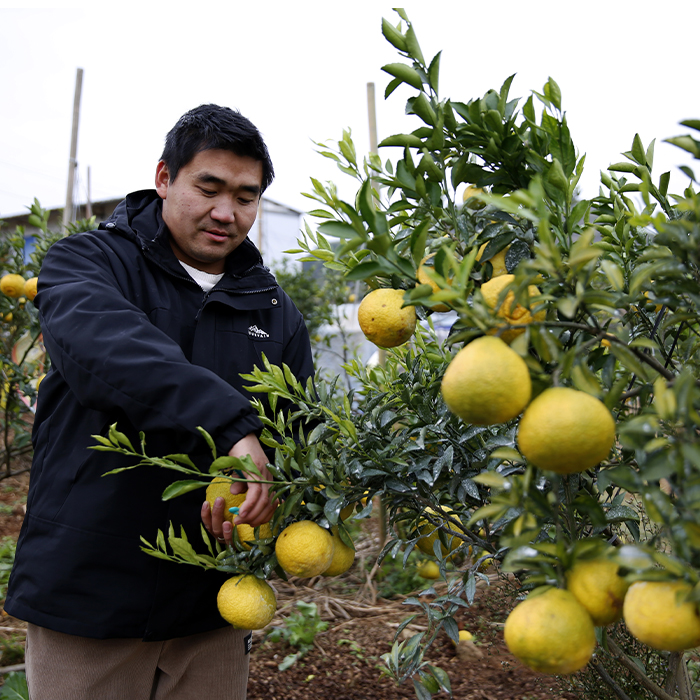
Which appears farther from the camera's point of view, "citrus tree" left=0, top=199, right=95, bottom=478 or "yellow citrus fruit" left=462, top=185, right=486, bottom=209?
"citrus tree" left=0, top=199, right=95, bottom=478

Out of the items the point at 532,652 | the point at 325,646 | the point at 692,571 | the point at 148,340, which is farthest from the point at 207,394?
the point at 325,646

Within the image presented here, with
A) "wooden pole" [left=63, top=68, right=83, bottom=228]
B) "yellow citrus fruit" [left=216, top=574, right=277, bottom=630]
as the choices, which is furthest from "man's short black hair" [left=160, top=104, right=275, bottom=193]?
"wooden pole" [left=63, top=68, right=83, bottom=228]

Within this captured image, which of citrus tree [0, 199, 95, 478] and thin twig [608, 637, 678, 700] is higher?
citrus tree [0, 199, 95, 478]

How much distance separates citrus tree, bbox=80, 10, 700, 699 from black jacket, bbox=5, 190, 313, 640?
14cm

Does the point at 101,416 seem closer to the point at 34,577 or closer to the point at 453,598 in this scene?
the point at 34,577

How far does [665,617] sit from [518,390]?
0.94 ft

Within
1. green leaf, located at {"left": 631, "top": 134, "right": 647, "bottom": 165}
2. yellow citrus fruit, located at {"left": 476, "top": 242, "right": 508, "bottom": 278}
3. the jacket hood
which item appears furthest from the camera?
the jacket hood

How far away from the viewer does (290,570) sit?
119cm

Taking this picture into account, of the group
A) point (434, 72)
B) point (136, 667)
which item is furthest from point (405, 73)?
point (136, 667)

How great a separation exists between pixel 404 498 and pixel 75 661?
1.00m

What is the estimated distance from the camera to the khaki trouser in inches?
62.3

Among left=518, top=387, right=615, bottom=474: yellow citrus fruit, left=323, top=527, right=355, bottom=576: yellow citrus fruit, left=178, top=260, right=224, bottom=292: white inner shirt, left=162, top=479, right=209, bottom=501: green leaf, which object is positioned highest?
left=178, top=260, right=224, bottom=292: white inner shirt

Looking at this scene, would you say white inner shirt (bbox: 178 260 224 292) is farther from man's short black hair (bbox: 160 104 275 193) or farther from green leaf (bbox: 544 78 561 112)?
green leaf (bbox: 544 78 561 112)

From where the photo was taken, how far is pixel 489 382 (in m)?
0.66
